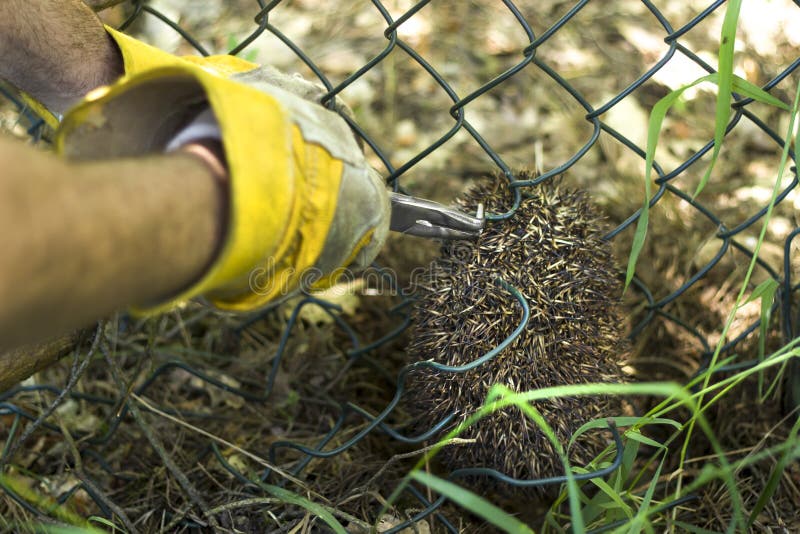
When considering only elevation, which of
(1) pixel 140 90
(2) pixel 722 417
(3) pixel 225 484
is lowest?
(3) pixel 225 484

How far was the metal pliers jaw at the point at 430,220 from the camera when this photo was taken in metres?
1.81

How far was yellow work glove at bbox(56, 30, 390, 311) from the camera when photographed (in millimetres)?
1254

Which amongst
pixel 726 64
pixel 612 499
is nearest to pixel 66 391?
pixel 612 499

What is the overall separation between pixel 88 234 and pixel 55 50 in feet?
3.95

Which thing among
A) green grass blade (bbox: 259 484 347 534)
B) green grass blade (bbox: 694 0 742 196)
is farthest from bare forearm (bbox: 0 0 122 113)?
green grass blade (bbox: 694 0 742 196)

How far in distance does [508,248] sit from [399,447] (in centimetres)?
84

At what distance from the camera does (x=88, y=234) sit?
1.06 m

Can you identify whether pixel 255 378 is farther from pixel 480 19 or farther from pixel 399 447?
pixel 480 19

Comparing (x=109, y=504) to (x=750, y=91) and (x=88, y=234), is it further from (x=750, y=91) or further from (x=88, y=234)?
(x=750, y=91)

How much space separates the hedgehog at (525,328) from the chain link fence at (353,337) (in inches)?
2.9

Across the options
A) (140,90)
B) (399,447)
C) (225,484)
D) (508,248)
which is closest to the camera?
(140,90)

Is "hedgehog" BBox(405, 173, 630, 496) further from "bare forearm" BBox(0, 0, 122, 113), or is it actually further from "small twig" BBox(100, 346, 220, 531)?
"bare forearm" BBox(0, 0, 122, 113)

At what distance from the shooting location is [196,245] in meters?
1.22

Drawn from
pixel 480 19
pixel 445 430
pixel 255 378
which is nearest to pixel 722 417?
pixel 445 430
